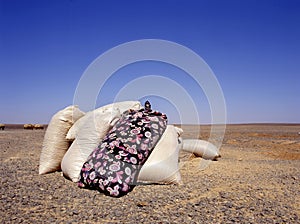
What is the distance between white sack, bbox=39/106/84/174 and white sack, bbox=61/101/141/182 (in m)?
0.21

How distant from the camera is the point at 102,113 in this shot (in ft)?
14.2

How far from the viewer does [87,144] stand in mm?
4145

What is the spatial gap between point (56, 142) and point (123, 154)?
55.1 inches

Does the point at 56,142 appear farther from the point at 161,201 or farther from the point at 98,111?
the point at 161,201

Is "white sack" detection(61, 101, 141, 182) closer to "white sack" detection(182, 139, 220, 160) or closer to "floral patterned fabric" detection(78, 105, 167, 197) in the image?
"floral patterned fabric" detection(78, 105, 167, 197)

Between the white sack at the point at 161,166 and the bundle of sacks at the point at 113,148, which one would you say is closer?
the bundle of sacks at the point at 113,148

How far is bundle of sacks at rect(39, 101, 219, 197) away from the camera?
3533 mm

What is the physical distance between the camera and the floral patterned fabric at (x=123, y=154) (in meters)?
3.42

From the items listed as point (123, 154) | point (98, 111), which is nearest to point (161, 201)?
point (123, 154)

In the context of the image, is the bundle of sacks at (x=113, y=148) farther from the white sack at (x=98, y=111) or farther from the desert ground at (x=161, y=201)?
the desert ground at (x=161, y=201)

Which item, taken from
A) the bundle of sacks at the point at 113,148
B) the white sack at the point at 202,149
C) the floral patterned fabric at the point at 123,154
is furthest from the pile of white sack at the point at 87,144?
the white sack at the point at 202,149

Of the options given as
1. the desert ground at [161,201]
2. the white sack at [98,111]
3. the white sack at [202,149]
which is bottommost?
the desert ground at [161,201]

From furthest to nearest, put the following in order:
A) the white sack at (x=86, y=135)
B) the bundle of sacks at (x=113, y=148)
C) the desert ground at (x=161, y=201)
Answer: the white sack at (x=86, y=135)
the bundle of sacks at (x=113, y=148)
the desert ground at (x=161, y=201)

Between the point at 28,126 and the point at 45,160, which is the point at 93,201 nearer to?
the point at 45,160
